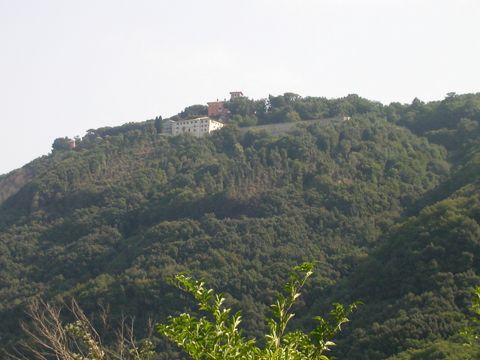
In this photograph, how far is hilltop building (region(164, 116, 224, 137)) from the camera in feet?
238

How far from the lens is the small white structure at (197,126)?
238 ft

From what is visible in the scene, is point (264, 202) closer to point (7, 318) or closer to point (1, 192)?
point (7, 318)

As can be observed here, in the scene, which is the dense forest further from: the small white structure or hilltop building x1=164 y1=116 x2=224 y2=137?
the small white structure

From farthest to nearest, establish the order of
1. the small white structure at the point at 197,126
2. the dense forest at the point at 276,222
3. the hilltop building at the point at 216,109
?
the hilltop building at the point at 216,109
the small white structure at the point at 197,126
the dense forest at the point at 276,222

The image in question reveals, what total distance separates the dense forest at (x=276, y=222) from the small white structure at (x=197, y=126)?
5.98ft

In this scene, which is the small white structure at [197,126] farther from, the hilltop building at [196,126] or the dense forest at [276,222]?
the dense forest at [276,222]

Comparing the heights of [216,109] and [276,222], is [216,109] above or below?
above

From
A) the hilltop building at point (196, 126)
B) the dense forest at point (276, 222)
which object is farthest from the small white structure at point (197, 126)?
the dense forest at point (276, 222)

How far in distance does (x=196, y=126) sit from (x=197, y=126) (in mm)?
120

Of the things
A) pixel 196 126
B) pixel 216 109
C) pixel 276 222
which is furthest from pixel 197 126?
pixel 276 222

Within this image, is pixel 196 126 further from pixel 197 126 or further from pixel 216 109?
pixel 216 109

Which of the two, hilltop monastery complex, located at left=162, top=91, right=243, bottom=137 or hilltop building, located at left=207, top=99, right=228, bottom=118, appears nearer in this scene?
hilltop monastery complex, located at left=162, top=91, right=243, bottom=137

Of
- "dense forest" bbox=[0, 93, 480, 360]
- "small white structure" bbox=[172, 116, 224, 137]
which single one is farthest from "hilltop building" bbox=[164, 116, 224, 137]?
"dense forest" bbox=[0, 93, 480, 360]

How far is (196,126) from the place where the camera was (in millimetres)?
73500
